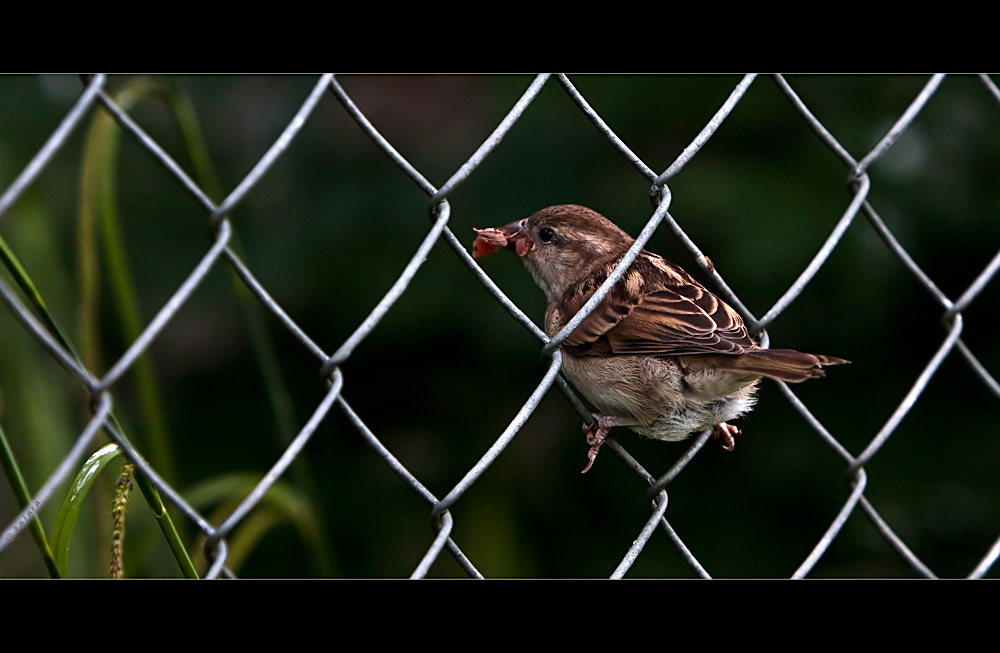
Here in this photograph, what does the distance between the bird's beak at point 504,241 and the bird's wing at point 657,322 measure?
246 mm

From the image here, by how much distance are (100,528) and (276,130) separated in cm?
182

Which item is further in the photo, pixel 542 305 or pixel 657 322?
pixel 542 305

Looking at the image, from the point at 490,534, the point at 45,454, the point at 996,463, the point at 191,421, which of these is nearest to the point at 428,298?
the point at 490,534

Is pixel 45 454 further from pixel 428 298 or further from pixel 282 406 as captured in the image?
pixel 428 298

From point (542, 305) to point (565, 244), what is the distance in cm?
36

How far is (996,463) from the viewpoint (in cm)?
321

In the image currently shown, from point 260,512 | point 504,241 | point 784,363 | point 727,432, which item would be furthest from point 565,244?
point 260,512

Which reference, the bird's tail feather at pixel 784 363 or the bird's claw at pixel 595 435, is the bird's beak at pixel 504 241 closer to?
the bird's claw at pixel 595 435

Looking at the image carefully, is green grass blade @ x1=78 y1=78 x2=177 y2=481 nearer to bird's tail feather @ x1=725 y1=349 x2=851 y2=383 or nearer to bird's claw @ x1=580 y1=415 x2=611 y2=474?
bird's claw @ x1=580 y1=415 x2=611 y2=474

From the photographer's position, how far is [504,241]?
2383 mm

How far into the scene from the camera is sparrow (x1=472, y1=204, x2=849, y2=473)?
83.9 inches

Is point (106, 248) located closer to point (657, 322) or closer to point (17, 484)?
point (17, 484)
